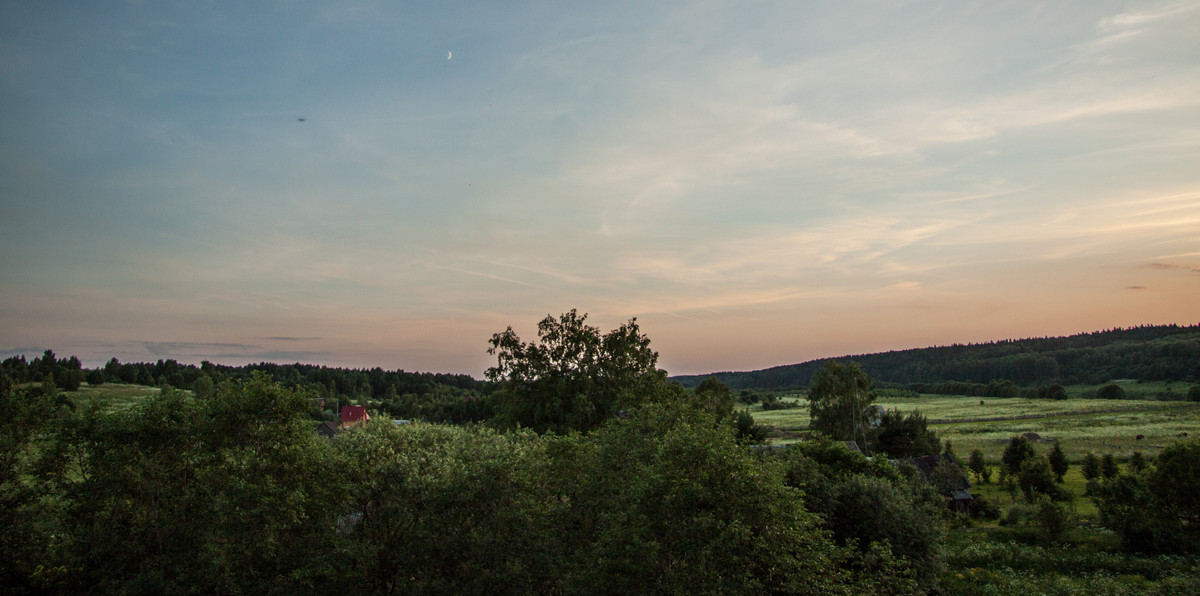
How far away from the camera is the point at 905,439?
70.4 m

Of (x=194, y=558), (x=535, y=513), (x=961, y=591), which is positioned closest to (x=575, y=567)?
(x=535, y=513)

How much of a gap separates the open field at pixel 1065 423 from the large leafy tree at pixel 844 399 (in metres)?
18.7

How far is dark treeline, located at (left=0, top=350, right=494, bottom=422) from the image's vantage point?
125125mm

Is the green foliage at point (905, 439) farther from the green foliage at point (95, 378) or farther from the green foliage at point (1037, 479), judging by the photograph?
the green foliage at point (95, 378)

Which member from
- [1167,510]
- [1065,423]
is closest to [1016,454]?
[1167,510]

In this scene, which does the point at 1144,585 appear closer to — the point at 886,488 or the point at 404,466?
the point at 886,488

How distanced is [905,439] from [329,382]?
15389cm

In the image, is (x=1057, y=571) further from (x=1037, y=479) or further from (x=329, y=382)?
(x=329, y=382)

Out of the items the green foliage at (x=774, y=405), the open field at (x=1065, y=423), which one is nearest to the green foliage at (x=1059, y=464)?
the open field at (x=1065, y=423)

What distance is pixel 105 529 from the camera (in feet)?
71.3

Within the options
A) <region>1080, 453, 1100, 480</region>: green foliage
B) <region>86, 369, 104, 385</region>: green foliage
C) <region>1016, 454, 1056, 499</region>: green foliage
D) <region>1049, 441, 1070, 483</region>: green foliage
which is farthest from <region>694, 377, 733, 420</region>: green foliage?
<region>86, 369, 104, 385</region>: green foliage

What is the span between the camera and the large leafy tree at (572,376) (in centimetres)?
4131

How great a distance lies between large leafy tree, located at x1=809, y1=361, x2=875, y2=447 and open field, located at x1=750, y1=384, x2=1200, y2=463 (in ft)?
61.3

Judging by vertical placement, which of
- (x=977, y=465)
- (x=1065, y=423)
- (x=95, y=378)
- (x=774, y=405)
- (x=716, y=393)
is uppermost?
(x=95, y=378)
